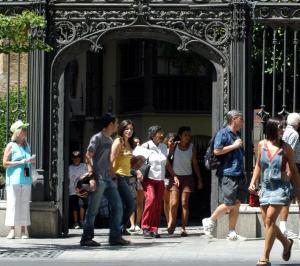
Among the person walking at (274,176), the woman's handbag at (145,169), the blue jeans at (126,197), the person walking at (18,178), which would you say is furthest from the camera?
the woman's handbag at (145,169)

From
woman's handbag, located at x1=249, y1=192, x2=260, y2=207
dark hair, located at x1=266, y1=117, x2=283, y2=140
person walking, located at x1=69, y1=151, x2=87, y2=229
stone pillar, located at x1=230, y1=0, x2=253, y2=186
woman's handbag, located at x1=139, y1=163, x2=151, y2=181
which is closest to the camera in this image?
dark hair, located at x1=266, y1=117, x2=283, y2=140

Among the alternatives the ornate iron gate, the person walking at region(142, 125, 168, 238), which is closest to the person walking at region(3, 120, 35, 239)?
the ornate iron gate

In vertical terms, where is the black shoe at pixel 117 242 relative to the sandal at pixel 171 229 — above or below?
below

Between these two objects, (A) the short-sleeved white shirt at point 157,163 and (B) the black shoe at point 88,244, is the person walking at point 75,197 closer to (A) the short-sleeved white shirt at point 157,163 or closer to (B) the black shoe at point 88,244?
(A) the short-sleeved white shirt at point 157,163

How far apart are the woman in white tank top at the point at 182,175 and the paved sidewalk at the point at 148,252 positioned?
664 mm

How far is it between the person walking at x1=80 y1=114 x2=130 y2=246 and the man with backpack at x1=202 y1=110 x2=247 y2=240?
135 cm

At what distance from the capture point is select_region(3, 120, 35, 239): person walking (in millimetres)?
15602

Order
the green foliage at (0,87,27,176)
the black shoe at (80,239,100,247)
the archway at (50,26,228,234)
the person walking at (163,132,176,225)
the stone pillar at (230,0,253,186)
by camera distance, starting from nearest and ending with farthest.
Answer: the black shoe at (80,239,100,247) < the stone pillar at (230,0,253,186) < the archway at (50,26,228,234) < the person walking at (163,132,176,225) < the green foliage at (0,87,27,176)

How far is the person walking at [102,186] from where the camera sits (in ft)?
48.7

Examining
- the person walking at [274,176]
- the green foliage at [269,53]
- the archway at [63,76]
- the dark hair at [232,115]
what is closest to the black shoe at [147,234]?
the archway at [63,76]

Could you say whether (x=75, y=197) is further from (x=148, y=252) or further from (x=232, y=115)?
(x=148, y=252)

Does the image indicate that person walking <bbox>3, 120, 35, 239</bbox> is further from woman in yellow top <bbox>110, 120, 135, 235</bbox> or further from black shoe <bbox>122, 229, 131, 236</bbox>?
black shoe <bbox>122, 229, 131, 236</bbox>

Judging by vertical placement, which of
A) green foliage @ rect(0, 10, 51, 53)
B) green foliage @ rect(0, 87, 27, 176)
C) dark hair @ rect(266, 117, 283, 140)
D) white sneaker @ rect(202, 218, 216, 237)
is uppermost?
green foliage @ rect(0, 10, 51, 53)

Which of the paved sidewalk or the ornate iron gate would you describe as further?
the ornate iron gate
